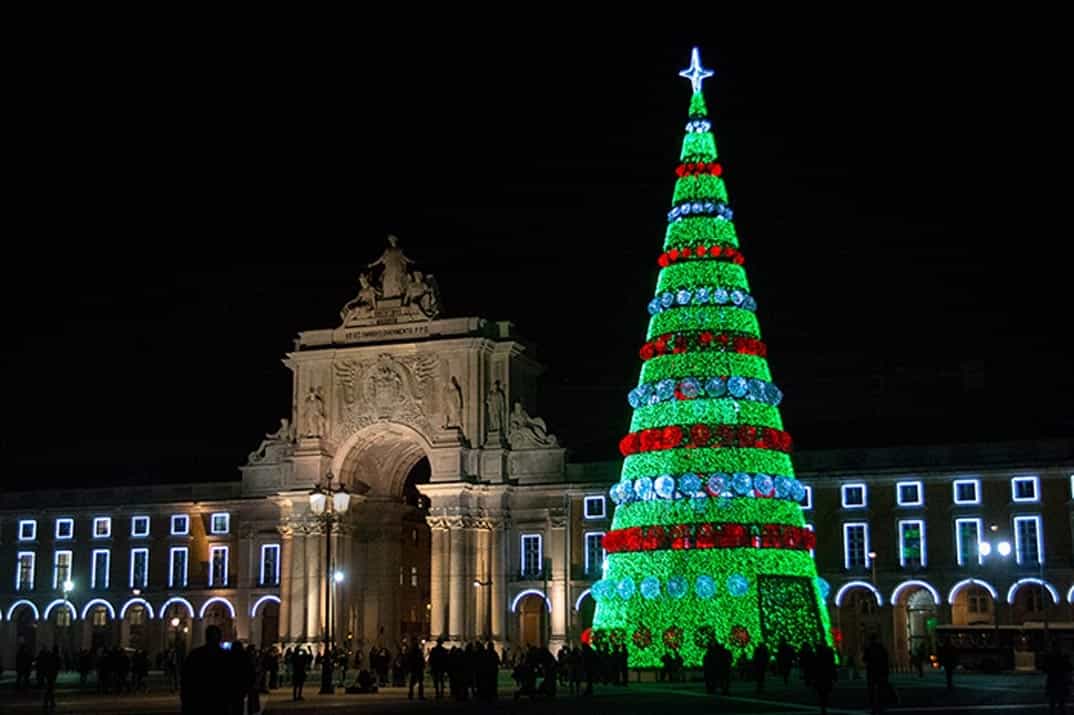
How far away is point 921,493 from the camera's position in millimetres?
72938

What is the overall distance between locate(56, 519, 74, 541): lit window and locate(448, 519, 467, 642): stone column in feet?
85.3

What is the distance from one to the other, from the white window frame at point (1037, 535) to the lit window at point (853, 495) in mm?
7466

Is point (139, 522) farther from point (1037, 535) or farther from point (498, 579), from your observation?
point (1037, 535)

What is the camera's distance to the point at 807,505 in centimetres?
7462

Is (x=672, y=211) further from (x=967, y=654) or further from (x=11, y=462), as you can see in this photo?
(x=11, y=462)

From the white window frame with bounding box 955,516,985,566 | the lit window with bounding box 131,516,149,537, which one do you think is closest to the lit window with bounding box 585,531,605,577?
the white window frame with bounding box 955,516,985,566

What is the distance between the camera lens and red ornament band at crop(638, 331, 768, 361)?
163ft

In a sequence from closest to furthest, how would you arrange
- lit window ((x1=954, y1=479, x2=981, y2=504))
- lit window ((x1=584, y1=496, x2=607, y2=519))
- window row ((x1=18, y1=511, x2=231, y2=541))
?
lit window ((x1=954, y1=479, x2=981, y2=504)) < lit window ((x1=584, y1=496, x2=607, y2=519)) < window row ((x1=18, y1=511, x2=231, y2=541))

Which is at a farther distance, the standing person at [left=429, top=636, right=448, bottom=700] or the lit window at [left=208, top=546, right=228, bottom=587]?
the lit window at [left=208, top=546, right=228, bottom=587]

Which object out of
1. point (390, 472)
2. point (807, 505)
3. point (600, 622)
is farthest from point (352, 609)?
point (600, 622)

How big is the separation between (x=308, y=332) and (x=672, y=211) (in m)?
36.4

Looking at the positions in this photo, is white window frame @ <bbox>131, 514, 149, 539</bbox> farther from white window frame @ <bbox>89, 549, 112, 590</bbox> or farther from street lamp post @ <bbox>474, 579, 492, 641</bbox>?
street lamp post @ <bbox>474, 579, 492, 641</bbox>

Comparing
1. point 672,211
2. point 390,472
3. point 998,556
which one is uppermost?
point 672,211

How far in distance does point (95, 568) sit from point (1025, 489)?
174 ft
